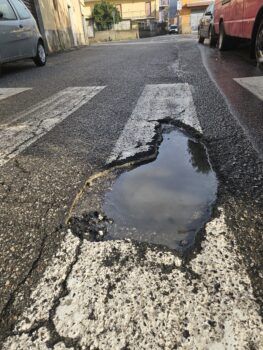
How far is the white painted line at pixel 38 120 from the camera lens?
2934 mm

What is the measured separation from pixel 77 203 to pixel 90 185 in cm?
24

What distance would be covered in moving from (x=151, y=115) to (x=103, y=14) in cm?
4726

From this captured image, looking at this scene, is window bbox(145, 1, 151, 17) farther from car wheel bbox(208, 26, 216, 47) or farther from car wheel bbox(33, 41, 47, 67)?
car wheel bbox(33, 41, 47, 67)

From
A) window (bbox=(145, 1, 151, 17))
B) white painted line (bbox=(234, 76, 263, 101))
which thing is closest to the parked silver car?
white painted line (bbox=(234, 76, 263, 101))

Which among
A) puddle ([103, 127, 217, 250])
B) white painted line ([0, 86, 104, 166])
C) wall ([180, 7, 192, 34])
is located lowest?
wall ([180, 7, 192, 34])

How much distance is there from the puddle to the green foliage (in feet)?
157

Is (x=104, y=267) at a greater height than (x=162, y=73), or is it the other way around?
(x=104, y=267)

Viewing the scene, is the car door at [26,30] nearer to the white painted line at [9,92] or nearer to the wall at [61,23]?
the white painted line at [9,92]

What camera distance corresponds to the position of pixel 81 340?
1.10 meters

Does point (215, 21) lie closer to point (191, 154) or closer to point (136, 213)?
point (191, 154)

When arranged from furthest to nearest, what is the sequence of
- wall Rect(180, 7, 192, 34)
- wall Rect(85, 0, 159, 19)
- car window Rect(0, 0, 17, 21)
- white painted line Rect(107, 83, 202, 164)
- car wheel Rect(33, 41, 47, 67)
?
wall Rect(85, 0, 159, 19) < wall Rect(180, 7, 192, 34) < car wheel Rect(33, 41, 47, 67) < car window Rect(0, 0, 17, 21) < white painted line Rect(107, 83, 202, 164)

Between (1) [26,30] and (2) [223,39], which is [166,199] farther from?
(2) [223,39]

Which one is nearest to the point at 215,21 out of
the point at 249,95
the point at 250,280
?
the point at 249,95

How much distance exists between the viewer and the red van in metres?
5.66
